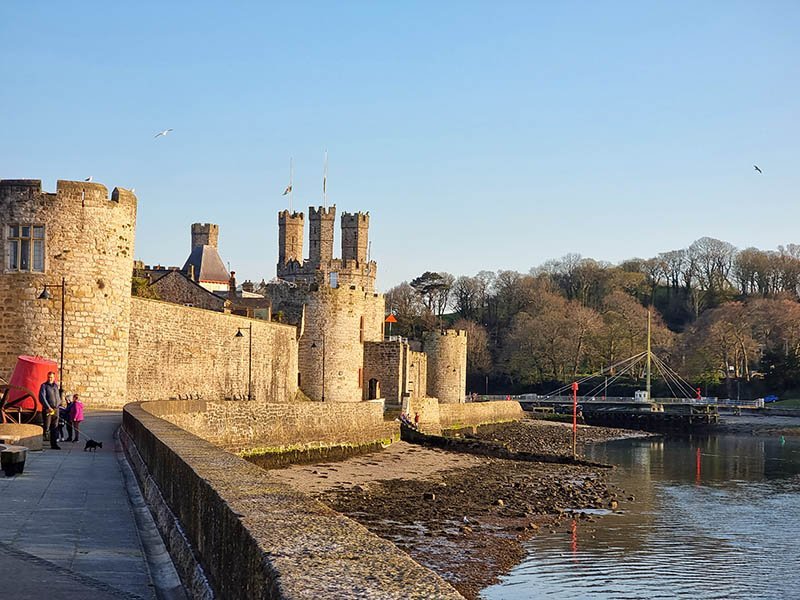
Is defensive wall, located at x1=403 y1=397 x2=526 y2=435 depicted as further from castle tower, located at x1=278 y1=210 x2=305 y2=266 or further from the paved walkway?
castle tower, located at x1=278 y1=210 x2=305 y2=266

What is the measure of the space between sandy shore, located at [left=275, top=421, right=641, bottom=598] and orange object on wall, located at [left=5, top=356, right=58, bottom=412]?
17.0ft

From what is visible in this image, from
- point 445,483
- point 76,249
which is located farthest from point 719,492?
point 76,249

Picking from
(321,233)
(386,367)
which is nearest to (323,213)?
(321,233)

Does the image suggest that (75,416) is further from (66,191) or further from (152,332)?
(152,332)

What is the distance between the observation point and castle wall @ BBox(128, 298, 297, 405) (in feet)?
96.4

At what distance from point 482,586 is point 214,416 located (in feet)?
34.5

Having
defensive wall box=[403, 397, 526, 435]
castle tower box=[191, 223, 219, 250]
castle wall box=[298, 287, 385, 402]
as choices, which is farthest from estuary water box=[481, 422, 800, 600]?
castle tower box=[191, 223, 219, 250]

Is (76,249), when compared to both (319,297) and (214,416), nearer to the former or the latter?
(214,416)

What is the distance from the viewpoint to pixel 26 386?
17.4 metres

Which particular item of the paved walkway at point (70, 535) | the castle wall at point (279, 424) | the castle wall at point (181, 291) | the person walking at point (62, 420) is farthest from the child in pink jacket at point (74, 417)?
the castle wall at point (181, 291)

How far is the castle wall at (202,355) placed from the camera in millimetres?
29391

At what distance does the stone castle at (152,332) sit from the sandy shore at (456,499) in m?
5.46

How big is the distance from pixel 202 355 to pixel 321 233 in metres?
74.3

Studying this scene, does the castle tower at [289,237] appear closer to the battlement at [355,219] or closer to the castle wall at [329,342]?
the battlement at [355,219]
